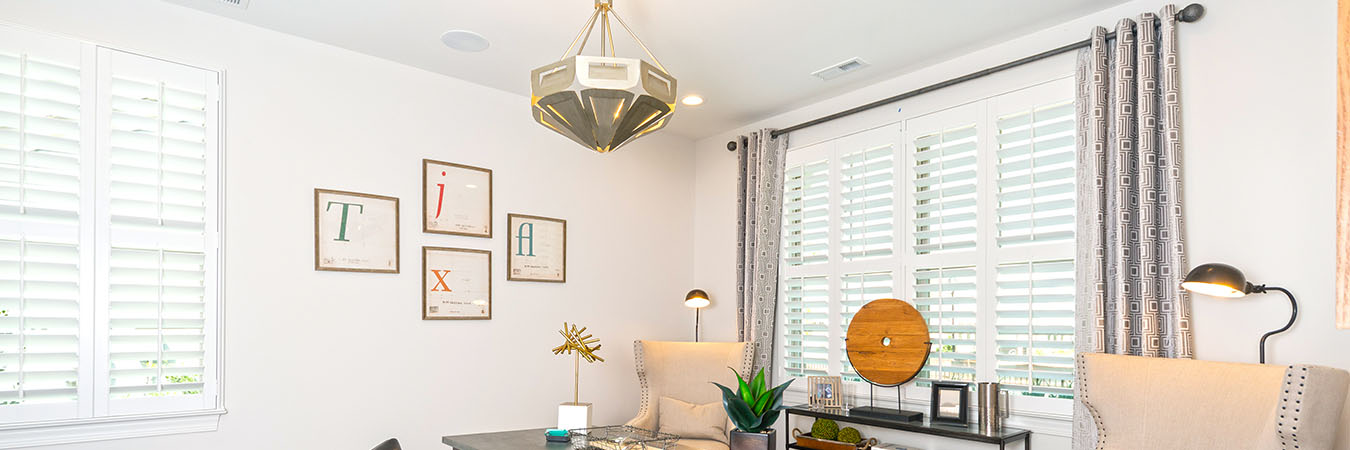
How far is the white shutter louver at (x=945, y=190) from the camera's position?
3787 mm

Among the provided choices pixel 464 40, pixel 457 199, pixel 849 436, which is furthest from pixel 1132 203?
pixel 457 199

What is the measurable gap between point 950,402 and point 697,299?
181 centimetres

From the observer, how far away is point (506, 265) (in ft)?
14.5

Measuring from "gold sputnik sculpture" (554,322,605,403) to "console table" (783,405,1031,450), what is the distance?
113 cm

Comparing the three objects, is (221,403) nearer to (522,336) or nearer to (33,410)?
(33,410)

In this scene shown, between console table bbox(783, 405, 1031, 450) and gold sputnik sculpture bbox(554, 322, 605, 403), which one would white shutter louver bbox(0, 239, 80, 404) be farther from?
console table bbox(783, 405, 1031, 450)

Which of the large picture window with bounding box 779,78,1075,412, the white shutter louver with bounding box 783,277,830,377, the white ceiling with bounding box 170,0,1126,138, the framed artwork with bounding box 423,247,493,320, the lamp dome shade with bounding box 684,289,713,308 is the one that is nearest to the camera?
the white ceiling with bounding box 170,0,1126,138

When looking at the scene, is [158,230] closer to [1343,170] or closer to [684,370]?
[684,370]

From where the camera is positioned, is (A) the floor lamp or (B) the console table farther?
(A) the floor lamp

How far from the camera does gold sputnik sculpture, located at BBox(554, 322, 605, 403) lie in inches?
165

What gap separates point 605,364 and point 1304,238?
343 centimetres

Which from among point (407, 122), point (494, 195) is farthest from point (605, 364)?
point (407, 122)

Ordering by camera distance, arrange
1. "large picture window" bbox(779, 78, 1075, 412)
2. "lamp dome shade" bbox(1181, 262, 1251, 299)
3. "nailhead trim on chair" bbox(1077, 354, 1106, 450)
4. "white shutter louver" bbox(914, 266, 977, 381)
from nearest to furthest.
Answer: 1. "lamp dome shade" bbox(1181, 262, 1251, 299)
2. "nailhead trim on chair" bbox(1077, 354, 1106, 450)
3. "large picture window" bbox(779, 78, 1075, 412)
4. "white shutter louver" bbox(914, 266, 977, 381)

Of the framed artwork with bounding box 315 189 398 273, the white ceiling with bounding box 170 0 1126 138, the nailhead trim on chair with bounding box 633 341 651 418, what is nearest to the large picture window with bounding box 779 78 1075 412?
the white ceiling with bounding box 170 0 1126 138
